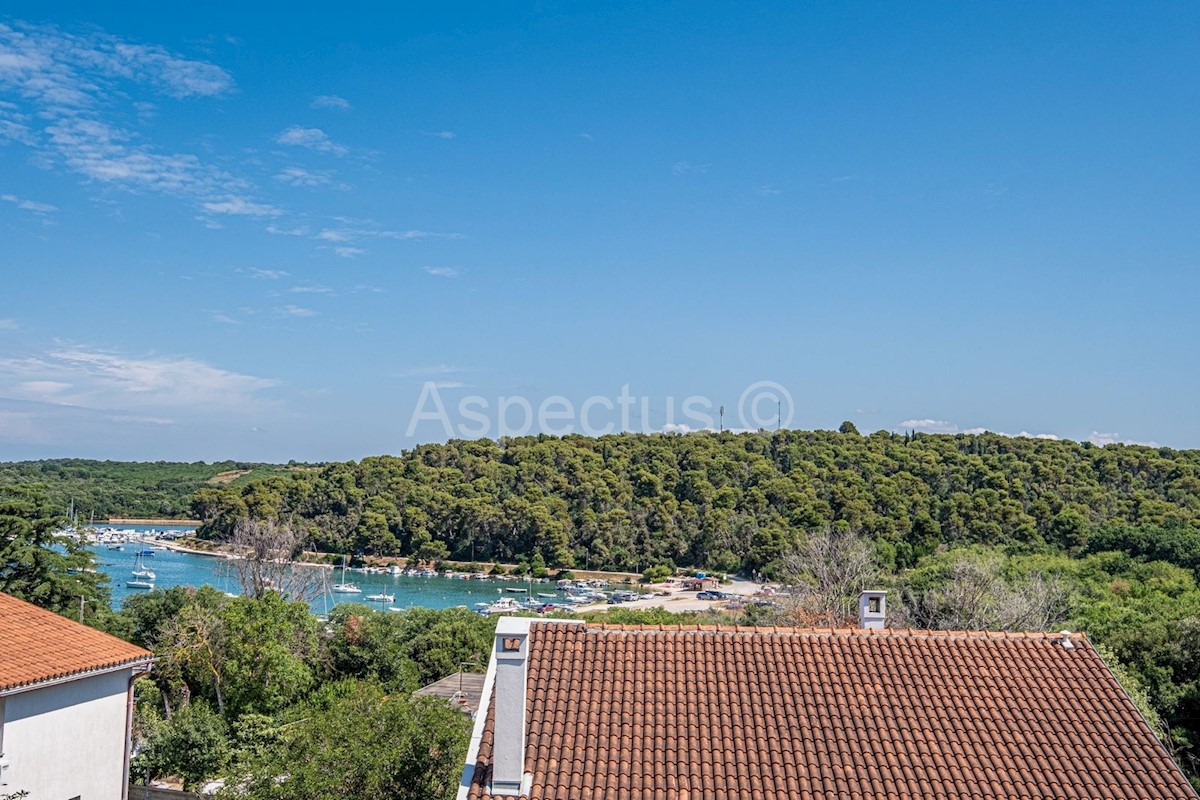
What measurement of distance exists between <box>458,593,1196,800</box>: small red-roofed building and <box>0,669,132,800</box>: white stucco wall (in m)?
6.21

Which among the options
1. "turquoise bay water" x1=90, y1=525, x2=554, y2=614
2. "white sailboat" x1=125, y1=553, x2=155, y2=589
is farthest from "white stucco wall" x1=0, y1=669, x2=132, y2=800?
"white sailboat" x1=125, y1=553, x2=155, y2=589

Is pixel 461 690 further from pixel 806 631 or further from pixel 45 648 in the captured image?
pixel 806 631

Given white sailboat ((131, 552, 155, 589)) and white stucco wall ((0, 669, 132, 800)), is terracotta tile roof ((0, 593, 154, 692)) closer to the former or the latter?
white stucco wall ((0, 669, 132, 800))

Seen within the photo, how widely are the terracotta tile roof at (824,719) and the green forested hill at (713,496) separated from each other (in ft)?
167

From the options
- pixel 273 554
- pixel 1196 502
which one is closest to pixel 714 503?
pixel 1196 502

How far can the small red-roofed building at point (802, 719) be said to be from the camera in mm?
7773

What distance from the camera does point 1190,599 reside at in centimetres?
3158

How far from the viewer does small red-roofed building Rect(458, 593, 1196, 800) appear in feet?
25.5

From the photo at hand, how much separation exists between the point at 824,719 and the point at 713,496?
82.1 metres

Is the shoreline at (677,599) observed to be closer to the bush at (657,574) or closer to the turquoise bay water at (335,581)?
the bush at (657,574)

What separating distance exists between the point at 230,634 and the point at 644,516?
234 feet

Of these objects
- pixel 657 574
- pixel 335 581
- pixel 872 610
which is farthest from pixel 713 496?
pixel 872 610

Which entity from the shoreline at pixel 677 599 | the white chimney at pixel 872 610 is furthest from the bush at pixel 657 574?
the white chimney at pixel 872 610

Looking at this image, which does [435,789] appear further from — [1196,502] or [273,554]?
[1196,502]
